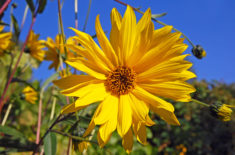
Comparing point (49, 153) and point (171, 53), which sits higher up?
point (171, 53)

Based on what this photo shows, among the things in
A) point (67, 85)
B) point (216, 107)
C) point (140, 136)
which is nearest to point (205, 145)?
point (216, 107)

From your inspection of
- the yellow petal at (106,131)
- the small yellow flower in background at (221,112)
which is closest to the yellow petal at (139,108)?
the yellow petal at (106,131)

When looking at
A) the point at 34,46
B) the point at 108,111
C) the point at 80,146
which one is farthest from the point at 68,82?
the point at 34,46

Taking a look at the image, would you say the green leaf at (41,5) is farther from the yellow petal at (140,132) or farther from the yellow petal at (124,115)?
the yellow petal at (140,132)

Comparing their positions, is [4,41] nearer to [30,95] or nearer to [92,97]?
[30,95]

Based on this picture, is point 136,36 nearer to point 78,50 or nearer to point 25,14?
point 78,50
